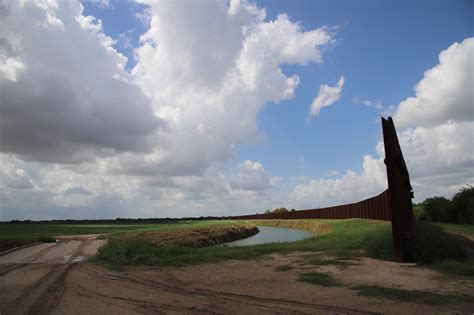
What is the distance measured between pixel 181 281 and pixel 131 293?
6.66 feet

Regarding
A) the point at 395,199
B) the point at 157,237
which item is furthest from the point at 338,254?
the point at 157,237

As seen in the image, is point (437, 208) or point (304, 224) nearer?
point (437, 208)

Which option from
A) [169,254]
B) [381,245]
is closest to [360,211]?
[381,245]

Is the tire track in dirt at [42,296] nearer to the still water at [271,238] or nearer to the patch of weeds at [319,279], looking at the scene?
the patch of weeds at [319,279]

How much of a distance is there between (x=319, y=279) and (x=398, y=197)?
5.40 metres

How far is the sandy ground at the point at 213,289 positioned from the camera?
26.0ft

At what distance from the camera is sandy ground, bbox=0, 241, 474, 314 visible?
7.93m

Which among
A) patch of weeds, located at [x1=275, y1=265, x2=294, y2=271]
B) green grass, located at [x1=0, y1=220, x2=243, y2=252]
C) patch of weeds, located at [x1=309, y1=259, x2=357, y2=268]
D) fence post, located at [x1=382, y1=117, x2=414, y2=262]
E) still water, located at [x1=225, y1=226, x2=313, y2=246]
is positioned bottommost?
still water, located at [x1=225, y1=226, x2=313, y2=246]

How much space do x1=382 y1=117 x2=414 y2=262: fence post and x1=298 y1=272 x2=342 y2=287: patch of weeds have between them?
3.81 m

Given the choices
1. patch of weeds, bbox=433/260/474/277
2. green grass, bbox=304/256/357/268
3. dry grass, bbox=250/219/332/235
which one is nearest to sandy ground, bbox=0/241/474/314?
green grass, bbox=304/256/357/268

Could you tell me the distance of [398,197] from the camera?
14.4 metres

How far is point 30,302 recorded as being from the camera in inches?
351

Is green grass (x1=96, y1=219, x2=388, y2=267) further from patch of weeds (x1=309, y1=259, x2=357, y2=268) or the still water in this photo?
the still water

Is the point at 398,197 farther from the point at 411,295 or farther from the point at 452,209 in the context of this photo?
the point at 452,209
